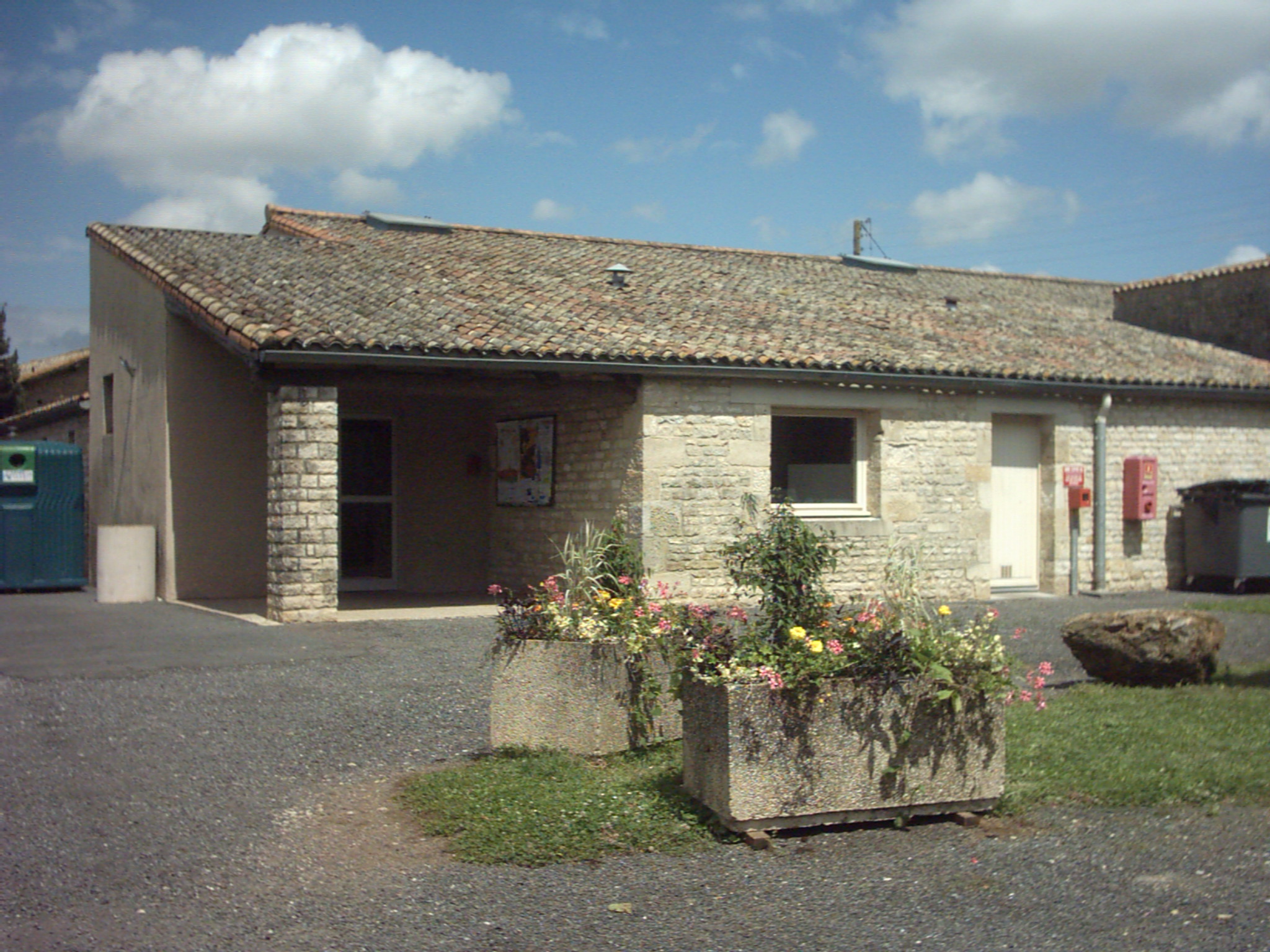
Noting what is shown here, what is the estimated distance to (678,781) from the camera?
5.80 m

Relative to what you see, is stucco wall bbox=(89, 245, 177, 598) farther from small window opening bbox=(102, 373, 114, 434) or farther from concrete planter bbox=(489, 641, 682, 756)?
concrete planter bbox=(489, 641, 682, 756)

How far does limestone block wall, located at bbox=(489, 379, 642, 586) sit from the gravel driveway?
22.8 feet

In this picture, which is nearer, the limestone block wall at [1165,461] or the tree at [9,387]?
the limestone block wall at [1165,461]

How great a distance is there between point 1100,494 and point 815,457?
409 cm

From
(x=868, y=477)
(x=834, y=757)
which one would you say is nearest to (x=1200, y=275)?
(x=868, y=477)

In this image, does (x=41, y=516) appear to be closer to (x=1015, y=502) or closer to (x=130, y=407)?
(x=130, y=407)

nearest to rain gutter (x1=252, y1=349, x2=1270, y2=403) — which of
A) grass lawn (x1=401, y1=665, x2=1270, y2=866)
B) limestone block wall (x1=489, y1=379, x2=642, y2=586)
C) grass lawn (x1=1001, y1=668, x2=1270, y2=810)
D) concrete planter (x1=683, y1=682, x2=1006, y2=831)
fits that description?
limestone block wall (x1=489, y1=379, x2=642, y2=586)

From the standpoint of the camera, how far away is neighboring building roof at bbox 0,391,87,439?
19.5 meters

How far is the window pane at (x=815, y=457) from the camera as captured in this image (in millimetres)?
14422

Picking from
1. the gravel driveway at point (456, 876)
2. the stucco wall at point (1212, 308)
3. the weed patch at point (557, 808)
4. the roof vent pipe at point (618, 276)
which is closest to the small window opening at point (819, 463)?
the roof vent pipe at point (618, 276)

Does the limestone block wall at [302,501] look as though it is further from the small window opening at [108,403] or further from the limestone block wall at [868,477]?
the small window opening at [108,403]

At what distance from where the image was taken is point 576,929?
4.11 meters

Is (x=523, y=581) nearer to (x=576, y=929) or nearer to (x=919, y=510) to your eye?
(x=919, y=510)

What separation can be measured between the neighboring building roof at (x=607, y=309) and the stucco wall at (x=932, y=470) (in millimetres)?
482
